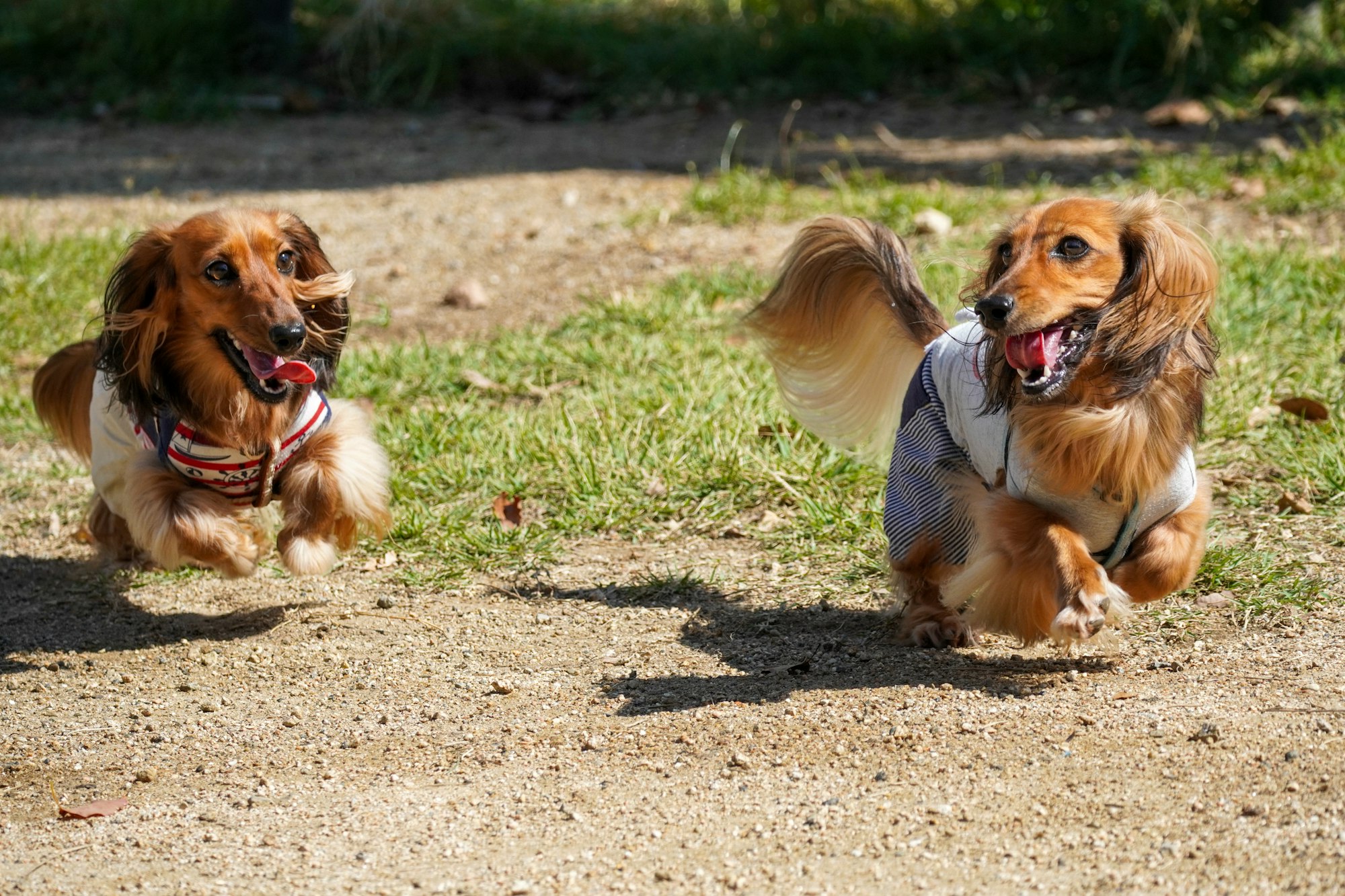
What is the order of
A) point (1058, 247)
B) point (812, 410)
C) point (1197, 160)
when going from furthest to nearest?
point (1197, 160)
point (812, 410)
point (1058, 247)

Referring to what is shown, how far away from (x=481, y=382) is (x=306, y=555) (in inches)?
67.8

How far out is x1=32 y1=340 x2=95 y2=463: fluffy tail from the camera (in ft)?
14.5

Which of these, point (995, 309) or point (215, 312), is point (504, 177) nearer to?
A: point (215, 312)

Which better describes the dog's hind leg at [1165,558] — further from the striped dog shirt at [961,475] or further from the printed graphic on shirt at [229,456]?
the printed graphic on shirt at [229,456]

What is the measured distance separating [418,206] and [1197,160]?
3.94 metres

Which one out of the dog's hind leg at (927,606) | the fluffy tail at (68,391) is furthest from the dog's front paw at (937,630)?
the fluffy tail at (68,391)

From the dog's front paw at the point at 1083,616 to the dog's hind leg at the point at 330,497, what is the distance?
185 cm

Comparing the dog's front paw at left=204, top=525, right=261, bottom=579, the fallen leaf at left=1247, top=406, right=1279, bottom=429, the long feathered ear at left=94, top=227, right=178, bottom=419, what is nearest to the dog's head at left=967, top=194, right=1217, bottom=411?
the fallen leaf at left=1247, top=406, right=1279, bottom=429

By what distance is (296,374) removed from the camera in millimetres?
3811

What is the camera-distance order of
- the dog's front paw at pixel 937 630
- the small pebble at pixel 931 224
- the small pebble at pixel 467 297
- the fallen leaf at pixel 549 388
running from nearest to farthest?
the dog's front paw at pixel 937 630 < the fallen leaf at pixel 549 388 < the small pebble at pixel 467 297 < the small pebble at pixel 931 224

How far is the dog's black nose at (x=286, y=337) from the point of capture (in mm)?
3605

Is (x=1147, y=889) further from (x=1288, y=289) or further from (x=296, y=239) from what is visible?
(x=1288, y=289)

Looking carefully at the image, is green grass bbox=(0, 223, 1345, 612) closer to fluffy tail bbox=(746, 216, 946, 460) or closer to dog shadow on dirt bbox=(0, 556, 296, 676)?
fluffy tail bbox=(746, 216, 946, 460)

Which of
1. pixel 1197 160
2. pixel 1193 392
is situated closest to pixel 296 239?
pixel 1193 392
